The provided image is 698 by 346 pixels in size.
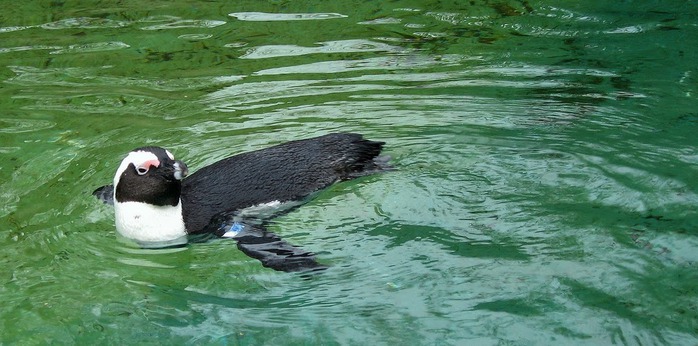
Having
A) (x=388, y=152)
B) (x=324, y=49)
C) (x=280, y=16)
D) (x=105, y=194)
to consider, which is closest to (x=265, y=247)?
(x=105, y=194)

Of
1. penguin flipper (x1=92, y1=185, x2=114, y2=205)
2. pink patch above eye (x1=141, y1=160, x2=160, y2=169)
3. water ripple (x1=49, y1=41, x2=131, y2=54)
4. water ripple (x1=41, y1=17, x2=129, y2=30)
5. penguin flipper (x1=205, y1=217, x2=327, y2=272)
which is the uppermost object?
water ripple (x1=41, y1=17, x2=129, y2=30)

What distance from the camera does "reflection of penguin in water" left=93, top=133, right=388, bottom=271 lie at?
4.95 metres

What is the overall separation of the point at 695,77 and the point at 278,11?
12.6 feet

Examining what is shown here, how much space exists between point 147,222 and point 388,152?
5.47 ft

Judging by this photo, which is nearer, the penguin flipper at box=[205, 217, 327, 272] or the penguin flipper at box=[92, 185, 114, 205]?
the penguin flipper at box=[205, 217, 327, 272]

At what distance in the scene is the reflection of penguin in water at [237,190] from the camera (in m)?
4.95

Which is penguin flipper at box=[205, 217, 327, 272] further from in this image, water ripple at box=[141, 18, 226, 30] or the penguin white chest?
water ripple at box=[141, 18, 226, 30]

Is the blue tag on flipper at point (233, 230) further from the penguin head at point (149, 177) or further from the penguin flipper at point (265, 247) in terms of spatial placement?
the penguin head at point (149, 177)

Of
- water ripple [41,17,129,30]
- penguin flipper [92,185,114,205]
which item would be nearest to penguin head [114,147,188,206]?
penguin flipper [92,185,114,205]

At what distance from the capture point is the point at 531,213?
5.11 metres

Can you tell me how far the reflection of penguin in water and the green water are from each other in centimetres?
10

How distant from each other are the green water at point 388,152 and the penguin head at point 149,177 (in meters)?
0.29

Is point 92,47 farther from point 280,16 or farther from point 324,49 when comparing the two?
point 324,49

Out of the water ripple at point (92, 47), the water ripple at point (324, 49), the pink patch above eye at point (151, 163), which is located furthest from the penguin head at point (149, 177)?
the water ripple at point (92, 47)
